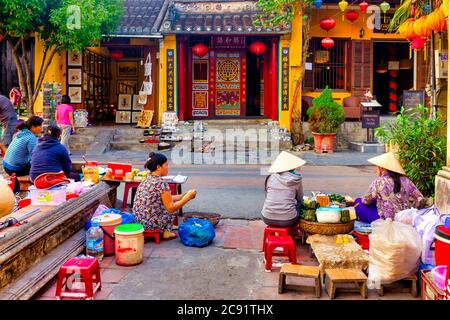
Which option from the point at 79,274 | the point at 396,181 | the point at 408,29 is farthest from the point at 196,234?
the point at 408,29

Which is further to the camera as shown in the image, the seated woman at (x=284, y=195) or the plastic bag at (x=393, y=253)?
the seated woman at (x=284, y=195)

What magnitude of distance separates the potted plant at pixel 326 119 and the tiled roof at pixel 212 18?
10.6 ft

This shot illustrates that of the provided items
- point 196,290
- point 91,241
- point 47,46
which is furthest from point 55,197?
point 47,46

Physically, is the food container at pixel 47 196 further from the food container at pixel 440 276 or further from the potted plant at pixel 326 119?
the potted plant at pixel 326 119

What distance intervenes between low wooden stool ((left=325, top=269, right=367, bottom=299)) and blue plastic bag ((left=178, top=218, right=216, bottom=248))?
6.44 ft

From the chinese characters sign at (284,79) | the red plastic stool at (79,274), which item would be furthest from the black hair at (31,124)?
the chinese characters sign at (284,79)

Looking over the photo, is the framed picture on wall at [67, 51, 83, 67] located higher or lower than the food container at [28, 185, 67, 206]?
higher

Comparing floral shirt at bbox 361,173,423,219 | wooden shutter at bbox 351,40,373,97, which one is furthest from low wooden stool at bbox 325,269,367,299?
wooden shutter at bbox 351,40,373,97

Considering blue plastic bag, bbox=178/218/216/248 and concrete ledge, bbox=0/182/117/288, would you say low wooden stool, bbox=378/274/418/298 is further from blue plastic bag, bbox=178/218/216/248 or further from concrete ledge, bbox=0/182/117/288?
concrete ledge, bbox=0/182/117/288

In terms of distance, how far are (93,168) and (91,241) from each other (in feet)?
7.49

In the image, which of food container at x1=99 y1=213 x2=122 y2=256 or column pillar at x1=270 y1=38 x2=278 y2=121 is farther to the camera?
column pillar at x1=270 y1=38 x2=278 y2=121

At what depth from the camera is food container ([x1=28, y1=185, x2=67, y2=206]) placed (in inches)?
245

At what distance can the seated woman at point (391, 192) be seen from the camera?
19.6 ft

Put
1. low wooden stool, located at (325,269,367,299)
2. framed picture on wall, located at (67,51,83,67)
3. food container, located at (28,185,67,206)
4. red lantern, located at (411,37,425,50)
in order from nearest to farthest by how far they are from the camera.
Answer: low wooden stool, located at (325,269,367,299) → food container, located at (28,185,67,206) → red lantern, located at (411,37,425,50) → framed picture on wall, located at (67,51,83,67)
